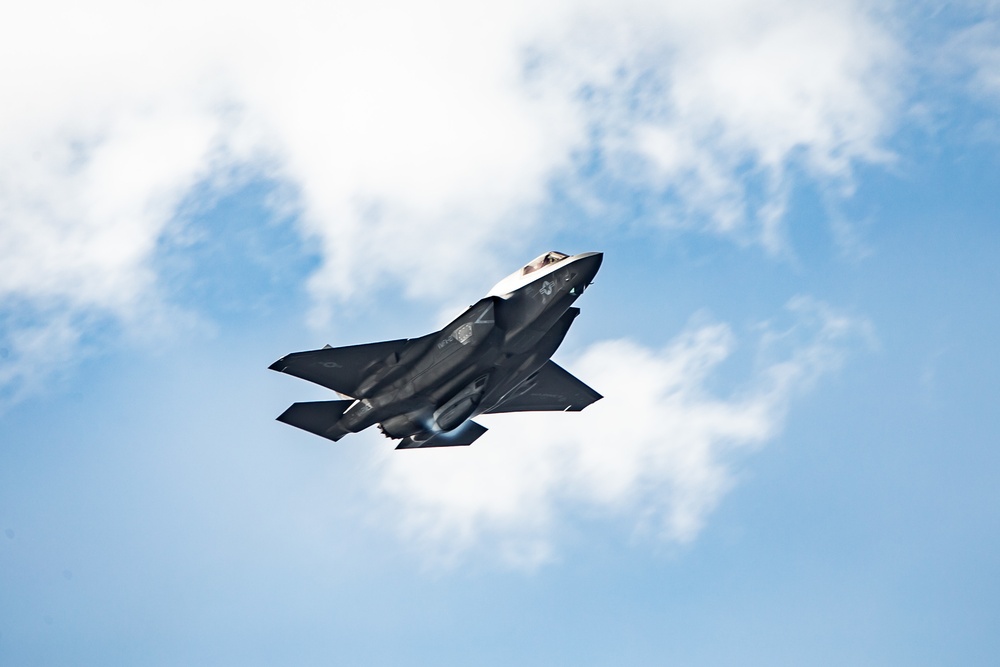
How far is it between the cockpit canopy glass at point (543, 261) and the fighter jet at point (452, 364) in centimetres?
5

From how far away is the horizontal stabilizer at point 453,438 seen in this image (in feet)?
176

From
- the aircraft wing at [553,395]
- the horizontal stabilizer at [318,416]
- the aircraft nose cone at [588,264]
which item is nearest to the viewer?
the aircraft nose cone at [588,264]

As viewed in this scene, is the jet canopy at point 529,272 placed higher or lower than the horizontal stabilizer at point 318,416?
higher

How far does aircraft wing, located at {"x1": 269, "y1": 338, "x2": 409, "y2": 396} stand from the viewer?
162ft

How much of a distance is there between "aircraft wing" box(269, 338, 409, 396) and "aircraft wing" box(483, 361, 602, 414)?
8.38m

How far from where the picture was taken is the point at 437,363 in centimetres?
4884

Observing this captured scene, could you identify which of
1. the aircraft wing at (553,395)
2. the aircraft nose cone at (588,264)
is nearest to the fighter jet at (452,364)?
the aircraft nose cone at (588,264)

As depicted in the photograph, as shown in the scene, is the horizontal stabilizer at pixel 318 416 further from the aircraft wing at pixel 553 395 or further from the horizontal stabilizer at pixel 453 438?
the aircraft wing at pixel 553 395

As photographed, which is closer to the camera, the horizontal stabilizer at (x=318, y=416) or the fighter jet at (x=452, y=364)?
the fighter jet at (x=452, y=364)

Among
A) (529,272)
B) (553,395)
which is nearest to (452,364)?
(529,272)

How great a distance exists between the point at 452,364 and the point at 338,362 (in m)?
5.22

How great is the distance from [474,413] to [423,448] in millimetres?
4816

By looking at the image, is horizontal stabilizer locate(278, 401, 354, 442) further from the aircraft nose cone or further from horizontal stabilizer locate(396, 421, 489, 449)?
the aircraft nose cone

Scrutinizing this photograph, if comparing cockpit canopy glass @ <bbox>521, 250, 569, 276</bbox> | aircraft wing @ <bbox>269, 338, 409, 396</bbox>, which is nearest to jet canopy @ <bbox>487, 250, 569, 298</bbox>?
cockpit canopy glass @ <bbox>521, 250, 569, 276</bbox>
